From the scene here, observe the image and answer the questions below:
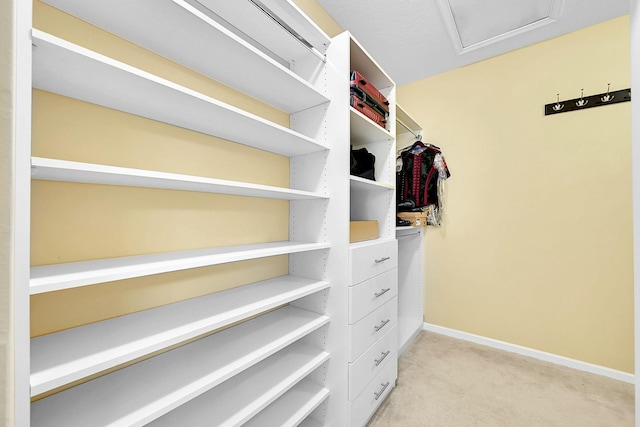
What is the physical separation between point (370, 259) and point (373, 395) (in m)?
0.80

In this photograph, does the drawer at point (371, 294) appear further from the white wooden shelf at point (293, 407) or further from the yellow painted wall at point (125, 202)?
the yellow painted wall at point (125, 202)

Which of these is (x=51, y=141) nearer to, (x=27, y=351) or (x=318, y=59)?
(x=27, y=351)

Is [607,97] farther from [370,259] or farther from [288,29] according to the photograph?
[288,29]

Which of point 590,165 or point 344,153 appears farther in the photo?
point 590,165

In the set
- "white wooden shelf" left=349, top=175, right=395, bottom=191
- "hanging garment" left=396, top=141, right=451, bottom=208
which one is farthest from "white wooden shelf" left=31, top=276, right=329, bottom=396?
"hanging garment" left=396, top=141, right=451, bottom=208

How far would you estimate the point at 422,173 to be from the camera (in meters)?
2.47

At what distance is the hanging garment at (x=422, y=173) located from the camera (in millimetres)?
2438

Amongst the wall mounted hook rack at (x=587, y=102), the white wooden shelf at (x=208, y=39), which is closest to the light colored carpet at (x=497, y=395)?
the white wooden shelf at (x=208, y=39)

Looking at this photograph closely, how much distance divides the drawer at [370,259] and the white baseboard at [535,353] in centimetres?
136

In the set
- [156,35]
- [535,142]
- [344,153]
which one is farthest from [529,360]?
[156,35]

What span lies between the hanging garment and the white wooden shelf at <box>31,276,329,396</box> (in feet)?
5.61

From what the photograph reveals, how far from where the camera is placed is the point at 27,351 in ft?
1.62

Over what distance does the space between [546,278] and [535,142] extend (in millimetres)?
1157

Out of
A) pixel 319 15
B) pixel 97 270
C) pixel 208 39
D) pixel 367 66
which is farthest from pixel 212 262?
pixel 319 15
